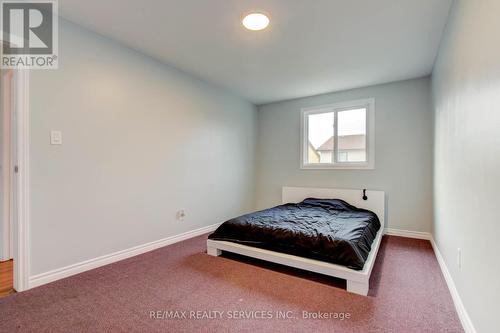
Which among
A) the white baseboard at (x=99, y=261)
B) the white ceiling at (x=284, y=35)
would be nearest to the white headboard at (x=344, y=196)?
Answer: the white ceiling at (x=284, y=35)

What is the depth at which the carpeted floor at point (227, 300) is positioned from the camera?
5.08ft

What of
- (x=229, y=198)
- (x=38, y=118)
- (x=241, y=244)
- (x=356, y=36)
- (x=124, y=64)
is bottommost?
(x=241, y=244)

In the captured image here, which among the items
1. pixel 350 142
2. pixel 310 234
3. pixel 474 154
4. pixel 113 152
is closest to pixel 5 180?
pixel 113 152

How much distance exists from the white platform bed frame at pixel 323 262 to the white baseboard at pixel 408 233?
8.8 inches

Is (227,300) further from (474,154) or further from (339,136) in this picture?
(339,136)

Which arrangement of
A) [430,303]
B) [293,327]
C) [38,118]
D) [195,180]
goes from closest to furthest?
1. [293,327]
2. [430,303]
3. [38,118]
4. [195,180]

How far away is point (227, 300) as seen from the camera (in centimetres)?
184

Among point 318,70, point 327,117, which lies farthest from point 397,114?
point 318,70

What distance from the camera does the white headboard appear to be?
3609mm

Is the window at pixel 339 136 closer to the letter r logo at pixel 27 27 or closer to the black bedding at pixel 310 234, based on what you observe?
the black bedding at pixel 310 234

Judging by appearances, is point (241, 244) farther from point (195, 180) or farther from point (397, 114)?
point (397, 114)

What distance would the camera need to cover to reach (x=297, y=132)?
177 inches

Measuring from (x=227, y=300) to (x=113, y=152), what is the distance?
188cm

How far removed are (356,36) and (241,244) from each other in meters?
2.46
